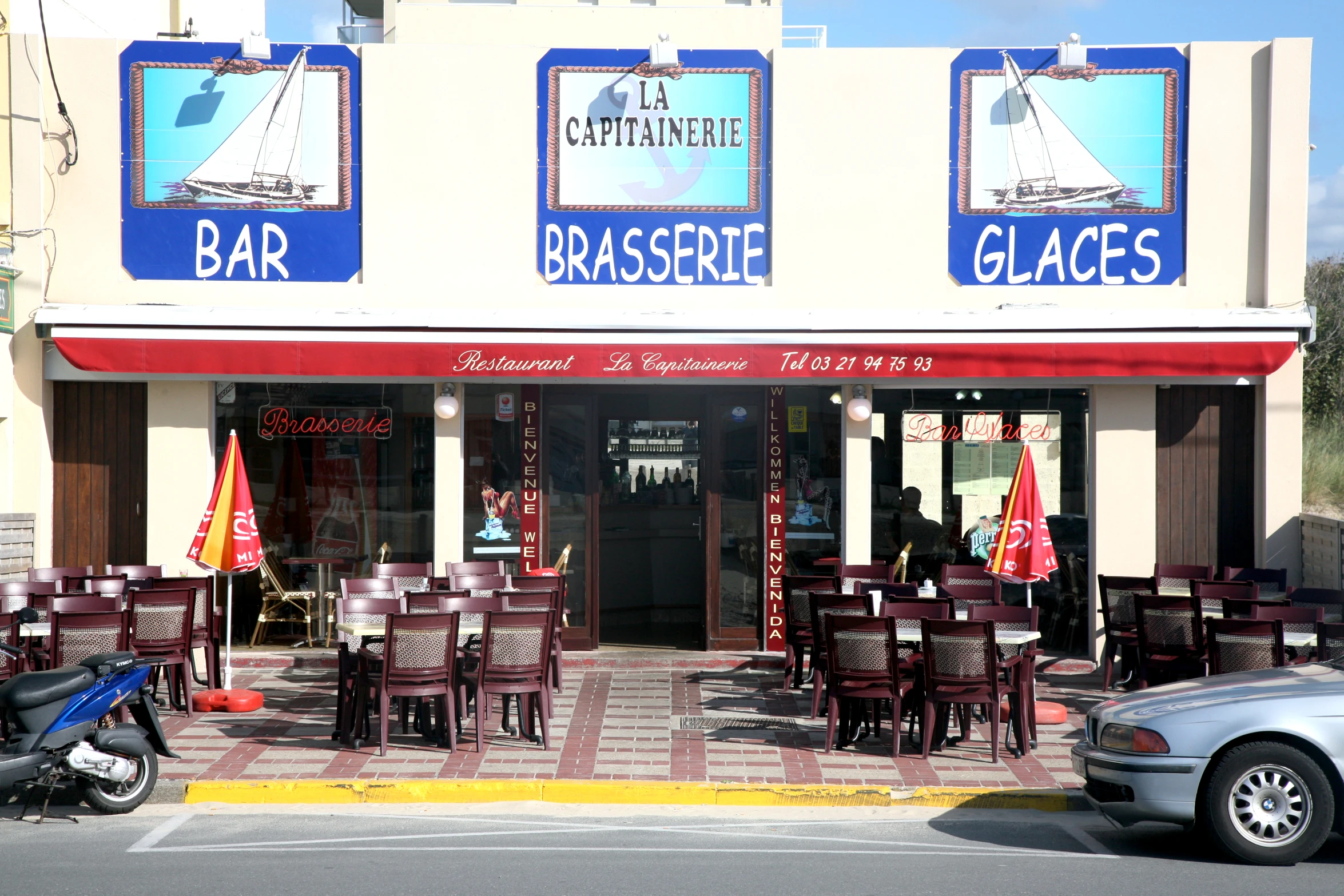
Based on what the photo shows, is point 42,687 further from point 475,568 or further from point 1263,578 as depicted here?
point 1263,578

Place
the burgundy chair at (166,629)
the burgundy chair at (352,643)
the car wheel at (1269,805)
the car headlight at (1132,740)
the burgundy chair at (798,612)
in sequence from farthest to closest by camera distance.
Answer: the burgundy chair at (798,612), the burgundy chair at (166,629), the burgundy chair at (352,643), the car headlight at (1132,740), the car wheel at (1269,805)

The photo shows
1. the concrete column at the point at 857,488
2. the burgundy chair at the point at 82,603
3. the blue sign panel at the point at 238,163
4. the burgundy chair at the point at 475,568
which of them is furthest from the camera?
the concrete column at the point at 857,488

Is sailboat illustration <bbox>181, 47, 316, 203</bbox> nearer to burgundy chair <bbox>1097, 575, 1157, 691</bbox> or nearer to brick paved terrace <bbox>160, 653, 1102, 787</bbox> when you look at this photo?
brick paved terrace <bbox>160, 653, 1102, 787</bbox>

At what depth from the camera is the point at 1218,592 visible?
35.0ft

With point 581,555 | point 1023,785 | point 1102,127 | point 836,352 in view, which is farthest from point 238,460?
point 1102,127

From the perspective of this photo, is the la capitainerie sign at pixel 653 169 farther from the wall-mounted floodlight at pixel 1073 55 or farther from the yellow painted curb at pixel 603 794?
the yellow painted curb at pixel 603 794

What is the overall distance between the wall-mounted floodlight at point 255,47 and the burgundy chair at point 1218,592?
10.4 metres

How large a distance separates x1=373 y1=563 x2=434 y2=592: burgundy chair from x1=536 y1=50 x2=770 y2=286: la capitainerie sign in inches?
131

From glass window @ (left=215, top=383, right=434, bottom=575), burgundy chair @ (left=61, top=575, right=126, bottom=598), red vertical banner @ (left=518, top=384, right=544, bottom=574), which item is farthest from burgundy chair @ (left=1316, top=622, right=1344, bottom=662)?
burgundy chair @ (left=61, top=575, right=126, bottom=598)

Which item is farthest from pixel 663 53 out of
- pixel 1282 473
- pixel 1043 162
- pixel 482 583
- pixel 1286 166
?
pixel 1282 473

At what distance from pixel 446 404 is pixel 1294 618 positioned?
26.5 ft

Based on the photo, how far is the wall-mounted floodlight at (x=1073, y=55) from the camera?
12.4m

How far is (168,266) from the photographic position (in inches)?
490

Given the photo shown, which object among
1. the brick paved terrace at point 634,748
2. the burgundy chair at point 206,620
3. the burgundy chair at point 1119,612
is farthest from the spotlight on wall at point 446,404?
the burgundy chair at point 1119,612
